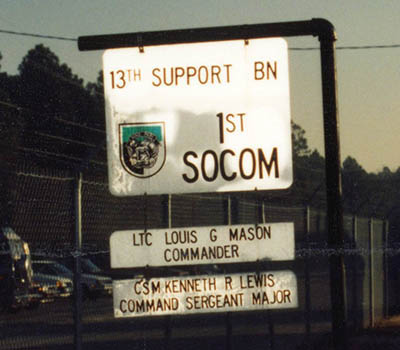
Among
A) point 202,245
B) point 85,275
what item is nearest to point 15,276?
point 85,275

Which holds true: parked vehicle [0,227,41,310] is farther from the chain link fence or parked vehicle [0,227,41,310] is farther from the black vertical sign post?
the black vertical sign post

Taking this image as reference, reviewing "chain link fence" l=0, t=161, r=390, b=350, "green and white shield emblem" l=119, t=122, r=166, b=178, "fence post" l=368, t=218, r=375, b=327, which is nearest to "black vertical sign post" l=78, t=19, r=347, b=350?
"green and white shield emblem" l=119, t=122, r=166, b=178

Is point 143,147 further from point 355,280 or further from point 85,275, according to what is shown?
point 85,275

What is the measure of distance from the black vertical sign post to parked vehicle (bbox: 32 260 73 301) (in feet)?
11.4

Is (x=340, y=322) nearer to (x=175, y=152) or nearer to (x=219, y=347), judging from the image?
(x=175, y=152)

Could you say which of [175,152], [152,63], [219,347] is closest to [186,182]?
[175,152]

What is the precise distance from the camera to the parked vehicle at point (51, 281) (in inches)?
515

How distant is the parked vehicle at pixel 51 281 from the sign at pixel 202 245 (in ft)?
11.5

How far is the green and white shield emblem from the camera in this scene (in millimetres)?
6277

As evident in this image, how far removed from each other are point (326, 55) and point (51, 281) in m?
13.5

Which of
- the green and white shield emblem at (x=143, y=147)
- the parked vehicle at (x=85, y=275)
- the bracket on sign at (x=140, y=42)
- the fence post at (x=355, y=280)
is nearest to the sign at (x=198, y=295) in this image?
the green and white shield emblem at (x=143, y=147)

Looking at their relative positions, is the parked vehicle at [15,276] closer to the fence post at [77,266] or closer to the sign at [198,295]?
the fence post at [77,266]

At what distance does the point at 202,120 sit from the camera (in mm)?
6320

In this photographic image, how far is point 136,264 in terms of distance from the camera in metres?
6.39
